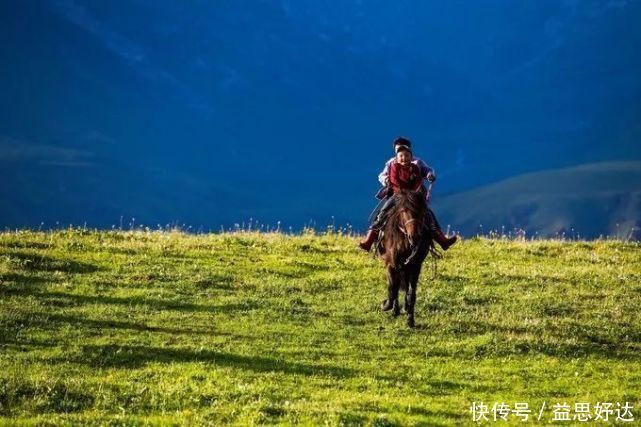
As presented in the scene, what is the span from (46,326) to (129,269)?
7698mm

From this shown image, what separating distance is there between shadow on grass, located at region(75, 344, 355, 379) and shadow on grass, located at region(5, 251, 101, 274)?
9916 millimetres

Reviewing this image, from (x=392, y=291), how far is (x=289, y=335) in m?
3.33

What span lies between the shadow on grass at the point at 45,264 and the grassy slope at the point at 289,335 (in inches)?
2.8

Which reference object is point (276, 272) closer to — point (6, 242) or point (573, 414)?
point (6, 242)

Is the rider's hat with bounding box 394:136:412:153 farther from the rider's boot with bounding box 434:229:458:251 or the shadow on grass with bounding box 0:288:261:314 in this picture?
the shadow on grass with bounding box 0:288:261:314

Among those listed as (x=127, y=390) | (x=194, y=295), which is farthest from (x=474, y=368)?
(x=194, y=295)

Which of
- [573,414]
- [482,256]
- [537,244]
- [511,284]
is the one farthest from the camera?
[537,244]

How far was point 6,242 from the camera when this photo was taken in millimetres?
30391

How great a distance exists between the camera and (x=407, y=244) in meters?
20.4

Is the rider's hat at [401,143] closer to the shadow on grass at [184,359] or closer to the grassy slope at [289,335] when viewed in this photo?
the grassy slope at [289,335]

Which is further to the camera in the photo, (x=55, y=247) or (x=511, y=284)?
(x=55, y=247)

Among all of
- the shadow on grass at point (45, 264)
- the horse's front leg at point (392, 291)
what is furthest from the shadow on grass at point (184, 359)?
the shadow on grass at point (45, 264)

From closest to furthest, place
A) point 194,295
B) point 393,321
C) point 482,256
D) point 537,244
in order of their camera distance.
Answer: point 393,321
point 194,295
point 482,256
point 537,244

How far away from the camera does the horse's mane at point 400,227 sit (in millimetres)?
20062
